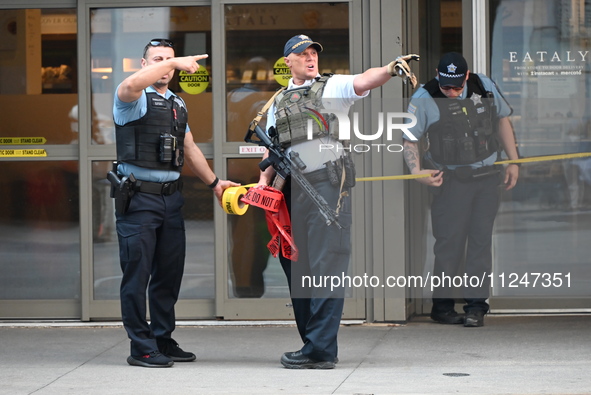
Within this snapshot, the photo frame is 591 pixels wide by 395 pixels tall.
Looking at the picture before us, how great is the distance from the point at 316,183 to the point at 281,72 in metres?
2.05

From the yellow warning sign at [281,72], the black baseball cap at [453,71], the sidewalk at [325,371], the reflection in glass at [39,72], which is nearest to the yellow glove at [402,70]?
the sidewalk at [325,371]

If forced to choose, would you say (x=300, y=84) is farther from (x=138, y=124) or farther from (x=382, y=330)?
(x=382, y=330)

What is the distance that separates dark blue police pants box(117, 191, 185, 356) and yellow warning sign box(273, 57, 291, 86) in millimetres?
1782

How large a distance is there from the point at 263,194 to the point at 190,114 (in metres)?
2.06

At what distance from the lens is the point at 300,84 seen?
6.47m

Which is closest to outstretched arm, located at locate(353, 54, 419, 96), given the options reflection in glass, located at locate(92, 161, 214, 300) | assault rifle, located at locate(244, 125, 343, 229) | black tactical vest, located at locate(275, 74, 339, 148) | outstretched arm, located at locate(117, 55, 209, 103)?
black tactical vest, located at locate(275, 74, 339, 148)

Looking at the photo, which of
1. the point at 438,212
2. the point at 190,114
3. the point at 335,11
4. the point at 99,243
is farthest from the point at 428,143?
the point at 99,243

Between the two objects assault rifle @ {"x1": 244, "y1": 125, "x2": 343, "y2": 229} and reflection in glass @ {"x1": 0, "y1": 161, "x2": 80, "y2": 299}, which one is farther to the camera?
reflection in glass @ {"x1": 0, "y1": 161, "x2": 80, "y2": 299}

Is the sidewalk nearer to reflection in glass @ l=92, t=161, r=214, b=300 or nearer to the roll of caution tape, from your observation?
reflection in glass @ l=92, t=161, r=214, b=300

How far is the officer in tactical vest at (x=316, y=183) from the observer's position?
638 cm

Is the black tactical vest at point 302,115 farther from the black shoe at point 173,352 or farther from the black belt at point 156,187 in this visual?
the black shoe at point 173,352

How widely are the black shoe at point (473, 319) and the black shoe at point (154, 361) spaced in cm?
238

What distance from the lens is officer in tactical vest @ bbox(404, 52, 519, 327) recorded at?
24.9 feet

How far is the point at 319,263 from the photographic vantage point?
6.45 meters
